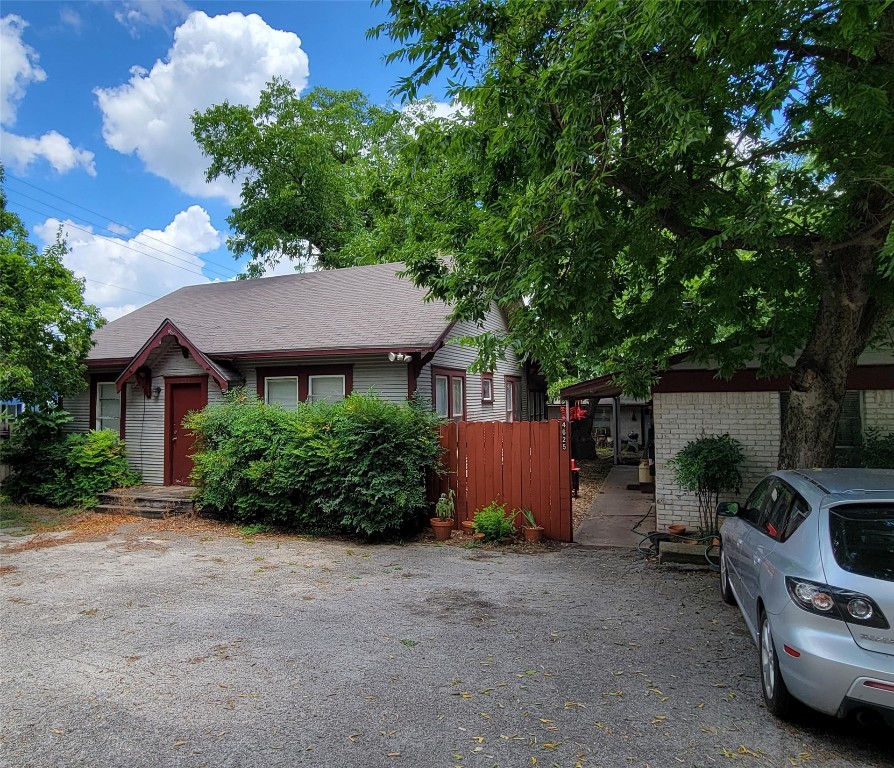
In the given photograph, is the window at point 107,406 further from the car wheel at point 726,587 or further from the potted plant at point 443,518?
the car wheel at point 726,587

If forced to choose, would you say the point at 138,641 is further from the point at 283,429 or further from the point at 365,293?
the point at 365,293

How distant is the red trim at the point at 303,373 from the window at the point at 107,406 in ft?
13.6

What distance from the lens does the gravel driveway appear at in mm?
3285

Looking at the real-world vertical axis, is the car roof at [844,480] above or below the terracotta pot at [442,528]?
above

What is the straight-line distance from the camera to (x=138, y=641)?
197 inches

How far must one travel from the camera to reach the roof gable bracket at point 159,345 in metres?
11.7

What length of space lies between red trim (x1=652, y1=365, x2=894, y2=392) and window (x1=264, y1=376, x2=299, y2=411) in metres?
7.27

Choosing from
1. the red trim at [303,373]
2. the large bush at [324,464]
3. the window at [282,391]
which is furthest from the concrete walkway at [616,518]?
the window at [282,391]

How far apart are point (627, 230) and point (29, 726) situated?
21.9 feet

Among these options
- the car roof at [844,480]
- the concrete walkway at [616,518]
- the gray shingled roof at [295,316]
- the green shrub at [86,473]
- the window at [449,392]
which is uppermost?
the gray shingled roof at [295,316]

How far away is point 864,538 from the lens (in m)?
3.29

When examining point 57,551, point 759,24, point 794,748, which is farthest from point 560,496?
point 57,551

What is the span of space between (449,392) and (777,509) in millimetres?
9054

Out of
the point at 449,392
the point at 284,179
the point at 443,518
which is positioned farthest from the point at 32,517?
Answer: the point at 284,179
